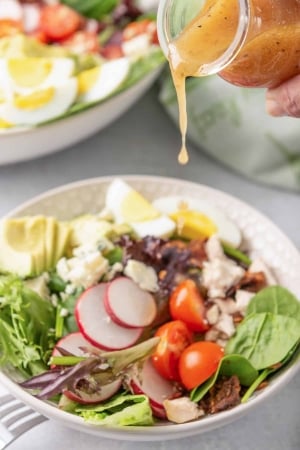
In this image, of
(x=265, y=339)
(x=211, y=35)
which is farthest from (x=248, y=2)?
(x=265, y=339)

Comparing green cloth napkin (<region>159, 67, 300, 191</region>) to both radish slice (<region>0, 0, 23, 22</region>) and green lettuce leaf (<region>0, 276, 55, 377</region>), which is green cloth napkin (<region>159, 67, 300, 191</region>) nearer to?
radish slice (<region>0, 0, 23, 22</region>)

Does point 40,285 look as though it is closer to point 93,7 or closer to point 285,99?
point 285,99

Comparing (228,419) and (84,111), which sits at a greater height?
(84,111)

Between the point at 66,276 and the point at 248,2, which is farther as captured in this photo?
the point at 66,276

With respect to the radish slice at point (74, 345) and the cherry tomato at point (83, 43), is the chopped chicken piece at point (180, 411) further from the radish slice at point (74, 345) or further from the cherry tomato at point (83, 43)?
the cherry tomato at point (83, 43)

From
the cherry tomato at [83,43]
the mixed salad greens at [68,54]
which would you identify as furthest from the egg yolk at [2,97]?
the cherry tomato at [83,43]

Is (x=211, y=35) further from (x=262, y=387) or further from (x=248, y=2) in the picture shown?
(x=262, y=387)

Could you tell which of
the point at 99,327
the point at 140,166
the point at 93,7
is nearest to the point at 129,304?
the point at 99,327
